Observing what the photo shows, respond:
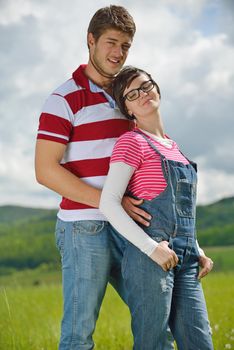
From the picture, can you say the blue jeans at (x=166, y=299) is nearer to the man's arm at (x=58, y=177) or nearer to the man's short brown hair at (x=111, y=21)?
the man's arm at (x=58, y=177)

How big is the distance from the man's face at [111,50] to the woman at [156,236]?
399mm

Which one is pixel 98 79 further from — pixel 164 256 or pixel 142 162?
pixel 164 256

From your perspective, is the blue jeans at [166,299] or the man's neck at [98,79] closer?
the blue jeans at [166,299]

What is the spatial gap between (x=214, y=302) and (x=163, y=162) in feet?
23.8

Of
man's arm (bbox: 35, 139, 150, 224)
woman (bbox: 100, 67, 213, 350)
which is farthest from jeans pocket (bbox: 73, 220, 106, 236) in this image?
woman (bbox: 100, 67, 213, 350)

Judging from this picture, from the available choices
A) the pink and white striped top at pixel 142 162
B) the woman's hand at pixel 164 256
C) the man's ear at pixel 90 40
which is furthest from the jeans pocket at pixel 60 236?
the man's ear at pixel 90 40

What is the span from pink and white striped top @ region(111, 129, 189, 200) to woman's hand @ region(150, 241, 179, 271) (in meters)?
0.29

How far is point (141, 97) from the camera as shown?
3.59 metres

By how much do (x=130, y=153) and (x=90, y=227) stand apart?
571mm

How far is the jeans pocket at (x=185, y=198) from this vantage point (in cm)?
345

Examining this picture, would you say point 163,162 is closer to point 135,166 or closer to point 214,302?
point 135,166

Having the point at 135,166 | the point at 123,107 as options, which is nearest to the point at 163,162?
the point at 135,166

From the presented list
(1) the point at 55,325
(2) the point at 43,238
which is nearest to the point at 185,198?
(1) the point at 55,325

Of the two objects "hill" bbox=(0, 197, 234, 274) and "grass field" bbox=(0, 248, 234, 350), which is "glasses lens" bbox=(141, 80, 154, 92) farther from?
"hill" bbox=(0, 197, 234, 274)
